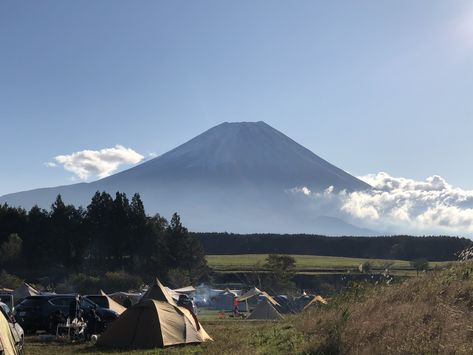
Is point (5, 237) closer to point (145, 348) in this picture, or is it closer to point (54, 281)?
point (54, 281)

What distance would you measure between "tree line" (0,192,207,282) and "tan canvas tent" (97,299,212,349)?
5101 centimetres

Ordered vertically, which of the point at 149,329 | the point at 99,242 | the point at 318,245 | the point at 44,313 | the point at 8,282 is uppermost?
the point at 99,242

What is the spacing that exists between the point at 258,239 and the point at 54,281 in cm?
6745

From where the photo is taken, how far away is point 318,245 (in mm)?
126375

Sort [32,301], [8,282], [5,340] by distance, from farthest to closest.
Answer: [8,282] → [32,301] → [5,340]

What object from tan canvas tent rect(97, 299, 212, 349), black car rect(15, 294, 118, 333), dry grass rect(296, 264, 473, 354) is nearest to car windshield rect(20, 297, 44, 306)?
black car rect(15, 294, 118, 333)

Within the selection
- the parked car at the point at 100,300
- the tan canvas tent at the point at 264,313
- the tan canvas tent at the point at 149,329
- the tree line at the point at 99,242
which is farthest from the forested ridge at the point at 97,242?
the tan canvas tent at the point at 149,329

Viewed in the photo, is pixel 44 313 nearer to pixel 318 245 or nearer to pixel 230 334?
pixel 230 334

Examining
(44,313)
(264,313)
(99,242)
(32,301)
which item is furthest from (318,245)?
(44,313)

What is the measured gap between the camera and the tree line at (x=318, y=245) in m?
111

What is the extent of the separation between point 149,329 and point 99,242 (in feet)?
193

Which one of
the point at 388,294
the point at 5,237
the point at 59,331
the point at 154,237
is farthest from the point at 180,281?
the point at 388,294

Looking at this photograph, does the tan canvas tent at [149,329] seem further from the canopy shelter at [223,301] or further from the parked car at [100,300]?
the canopy shelter at [223,301]

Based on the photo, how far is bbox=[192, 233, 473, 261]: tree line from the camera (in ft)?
365
